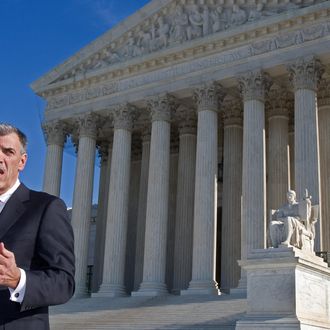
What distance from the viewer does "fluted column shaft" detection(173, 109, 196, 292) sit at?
41406 millimetres

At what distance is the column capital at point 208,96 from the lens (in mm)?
37875

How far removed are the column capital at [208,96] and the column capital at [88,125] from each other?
8622 millimetres

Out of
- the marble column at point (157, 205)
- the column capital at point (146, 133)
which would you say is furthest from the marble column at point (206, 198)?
the column capital at point (146, 133)

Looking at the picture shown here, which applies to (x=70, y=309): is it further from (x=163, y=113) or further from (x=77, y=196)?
(x=163, y=113)

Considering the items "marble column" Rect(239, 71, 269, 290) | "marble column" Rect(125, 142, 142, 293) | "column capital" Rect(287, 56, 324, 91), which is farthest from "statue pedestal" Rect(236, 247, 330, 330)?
"marble column" Rect(125, 142, 142, 293)

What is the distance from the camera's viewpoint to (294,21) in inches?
1380

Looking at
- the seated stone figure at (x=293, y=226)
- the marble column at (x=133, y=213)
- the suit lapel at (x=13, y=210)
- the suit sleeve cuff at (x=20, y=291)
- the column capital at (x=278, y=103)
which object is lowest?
the suit sleeve cuff at (x=20, y=291)

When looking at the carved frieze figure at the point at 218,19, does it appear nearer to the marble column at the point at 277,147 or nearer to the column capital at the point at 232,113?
the marble column at the point at 277,147

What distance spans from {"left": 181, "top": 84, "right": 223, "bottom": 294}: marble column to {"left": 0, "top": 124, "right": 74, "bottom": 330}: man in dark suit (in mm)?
31095

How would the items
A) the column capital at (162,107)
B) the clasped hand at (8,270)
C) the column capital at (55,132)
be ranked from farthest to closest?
the column capital at (55,132)
the column capital at (162,107)
the clasped hand at (8,270)

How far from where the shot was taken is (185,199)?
4325 centimetres

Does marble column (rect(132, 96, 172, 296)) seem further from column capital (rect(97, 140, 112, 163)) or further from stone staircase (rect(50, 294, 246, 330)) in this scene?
column capital (rect(97, 140, 112, 163))

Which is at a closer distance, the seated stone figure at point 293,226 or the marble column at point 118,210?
the seated stone figure at point 293,226

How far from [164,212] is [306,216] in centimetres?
1450
